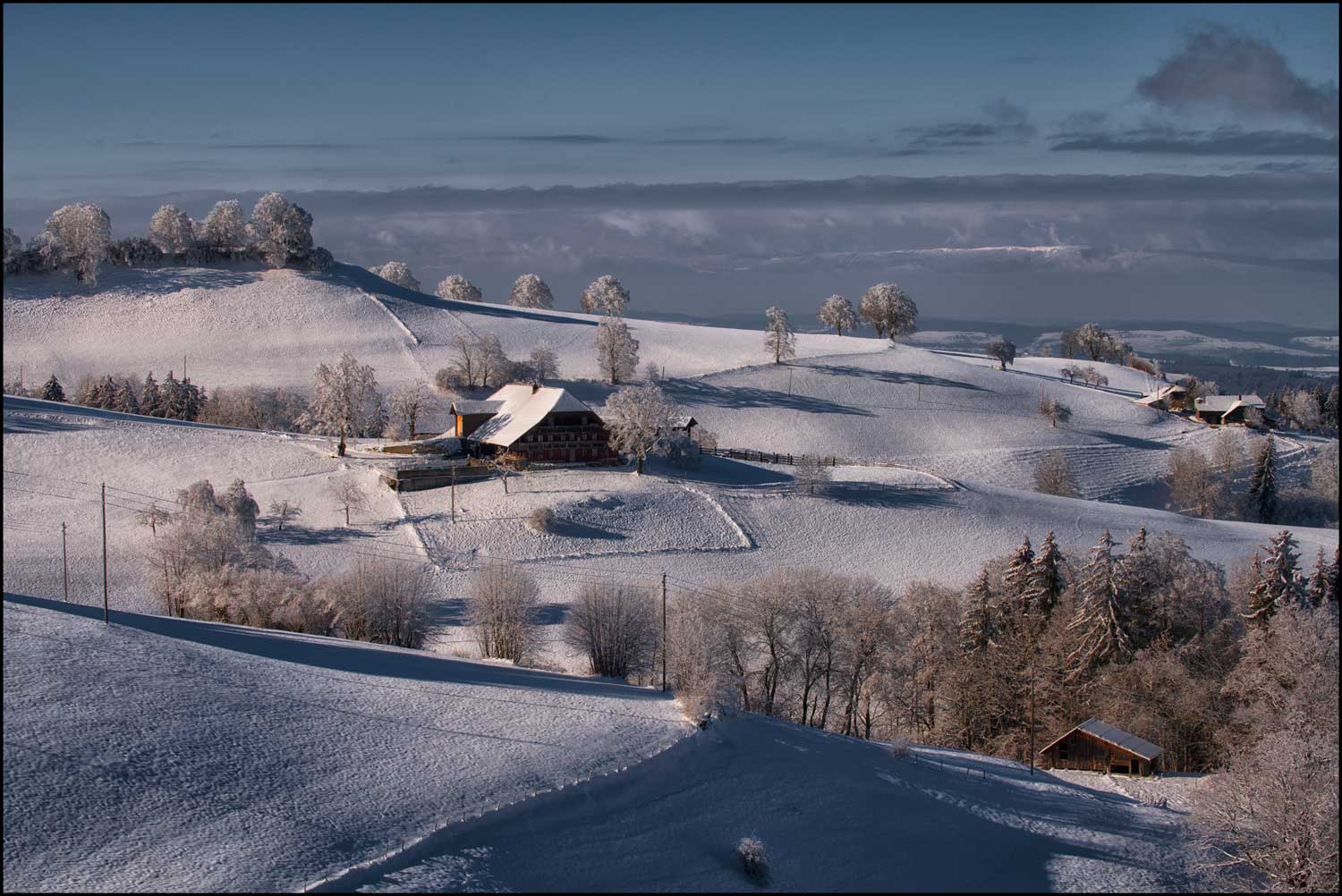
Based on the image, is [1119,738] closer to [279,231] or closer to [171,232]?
[279,231]

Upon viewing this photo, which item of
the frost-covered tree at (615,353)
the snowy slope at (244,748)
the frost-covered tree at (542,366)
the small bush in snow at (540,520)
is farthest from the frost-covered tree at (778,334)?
the snowy slope at (244,748)

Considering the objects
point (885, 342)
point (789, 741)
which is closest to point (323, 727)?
point (789, 741)

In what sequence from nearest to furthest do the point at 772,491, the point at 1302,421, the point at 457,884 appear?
the point at 457,884
the point at 772,491
the point at 1302,421

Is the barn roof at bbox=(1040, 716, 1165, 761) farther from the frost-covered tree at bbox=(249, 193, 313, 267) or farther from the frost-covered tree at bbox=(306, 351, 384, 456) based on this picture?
the frost-covered tree at bbox=(249, 193, 313, 267)

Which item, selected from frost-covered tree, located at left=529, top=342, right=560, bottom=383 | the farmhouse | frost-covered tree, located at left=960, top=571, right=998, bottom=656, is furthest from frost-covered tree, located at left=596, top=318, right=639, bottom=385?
frost-covered tree, located at left=960, top=571, right=998, bottom=656

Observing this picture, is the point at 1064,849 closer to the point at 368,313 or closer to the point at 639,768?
the point at 639,768
